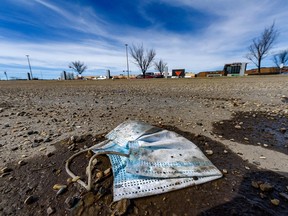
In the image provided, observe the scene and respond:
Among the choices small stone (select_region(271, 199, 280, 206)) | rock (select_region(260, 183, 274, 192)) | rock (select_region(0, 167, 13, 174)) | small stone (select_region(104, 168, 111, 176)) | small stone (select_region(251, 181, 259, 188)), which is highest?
small stone (select_region(104, 168, 111, 176))

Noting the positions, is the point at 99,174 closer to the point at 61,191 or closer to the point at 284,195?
the point at 61,191

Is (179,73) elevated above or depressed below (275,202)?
above

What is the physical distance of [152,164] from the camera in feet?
5.09

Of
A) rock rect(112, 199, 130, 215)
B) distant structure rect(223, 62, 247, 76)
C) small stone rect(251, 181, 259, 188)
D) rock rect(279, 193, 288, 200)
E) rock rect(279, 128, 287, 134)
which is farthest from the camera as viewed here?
distant structure rect(223, 62, 247, 76)

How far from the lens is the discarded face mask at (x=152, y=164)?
1.32 metres

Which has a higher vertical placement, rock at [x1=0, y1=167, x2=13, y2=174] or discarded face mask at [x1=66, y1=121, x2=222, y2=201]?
discarded face mask at [x1=66, y1=121, x2=222, y2=201]

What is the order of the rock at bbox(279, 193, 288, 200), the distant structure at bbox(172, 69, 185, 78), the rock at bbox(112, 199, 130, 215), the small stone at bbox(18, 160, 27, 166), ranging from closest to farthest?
the rock at bbox(112, 199, 130, 215), the rock at bbox(279, 193, 288, 200), the small stone at bbox(18, 160, 27, 166), the distant structure at bbox(172, 69, 185, 78)

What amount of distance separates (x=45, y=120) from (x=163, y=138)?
2709mm

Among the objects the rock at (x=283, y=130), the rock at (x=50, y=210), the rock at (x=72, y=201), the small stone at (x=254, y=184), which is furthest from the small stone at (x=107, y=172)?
the rock at (x=283, y=130)

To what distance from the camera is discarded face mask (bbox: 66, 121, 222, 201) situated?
132 centimetres

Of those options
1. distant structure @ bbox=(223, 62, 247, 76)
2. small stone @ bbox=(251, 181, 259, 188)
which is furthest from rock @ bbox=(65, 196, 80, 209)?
distant structure @ bbox=(223, 62, 247, 76)

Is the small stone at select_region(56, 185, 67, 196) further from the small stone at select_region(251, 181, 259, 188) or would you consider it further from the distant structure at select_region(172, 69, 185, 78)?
the distant structure at select_region(172, 69, 185, 78)

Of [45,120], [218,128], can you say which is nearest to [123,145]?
[218,128]

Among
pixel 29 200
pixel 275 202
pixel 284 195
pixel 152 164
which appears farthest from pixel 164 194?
pixel 29 200
